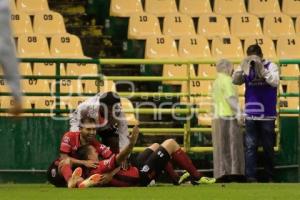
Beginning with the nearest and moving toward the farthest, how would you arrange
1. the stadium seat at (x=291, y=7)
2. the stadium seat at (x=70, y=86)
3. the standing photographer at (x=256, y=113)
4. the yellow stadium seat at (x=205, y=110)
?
the standing photographer at (x=256, y=113), the stadium seat at (x=70, y=86), the yellow stadium seat at (x=205, y=110), the stadium seat at (x=291, y=7)

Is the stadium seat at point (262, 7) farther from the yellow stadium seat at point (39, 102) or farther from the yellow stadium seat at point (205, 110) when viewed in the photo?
the yellow stadium seat at point (39, 102)

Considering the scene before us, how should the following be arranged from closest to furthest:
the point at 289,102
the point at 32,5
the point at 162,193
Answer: the point at 162,193 < the point at 289,102 < the point at 32,5

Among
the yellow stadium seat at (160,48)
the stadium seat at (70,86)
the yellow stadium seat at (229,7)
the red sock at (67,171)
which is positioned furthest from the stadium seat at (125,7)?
the red sock at (67,171)

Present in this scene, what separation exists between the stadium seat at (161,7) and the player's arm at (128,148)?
26.3ft

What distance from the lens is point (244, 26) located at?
20.7 m

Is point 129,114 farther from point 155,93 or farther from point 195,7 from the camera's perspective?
point 195,7

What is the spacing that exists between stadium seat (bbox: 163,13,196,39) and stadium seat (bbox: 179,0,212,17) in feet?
2.22

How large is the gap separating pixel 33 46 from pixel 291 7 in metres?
5.46

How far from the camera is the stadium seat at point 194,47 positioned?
64.0 ft

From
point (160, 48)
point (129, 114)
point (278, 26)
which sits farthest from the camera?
point (278, 26)

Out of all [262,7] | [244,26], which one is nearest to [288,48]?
[244,26]

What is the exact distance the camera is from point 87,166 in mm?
13539

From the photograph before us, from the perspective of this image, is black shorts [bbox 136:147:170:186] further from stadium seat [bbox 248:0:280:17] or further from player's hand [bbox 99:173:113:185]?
stadium seat [bbox 248:0:280:17]

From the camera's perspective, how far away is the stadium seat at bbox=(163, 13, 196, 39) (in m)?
20.2
